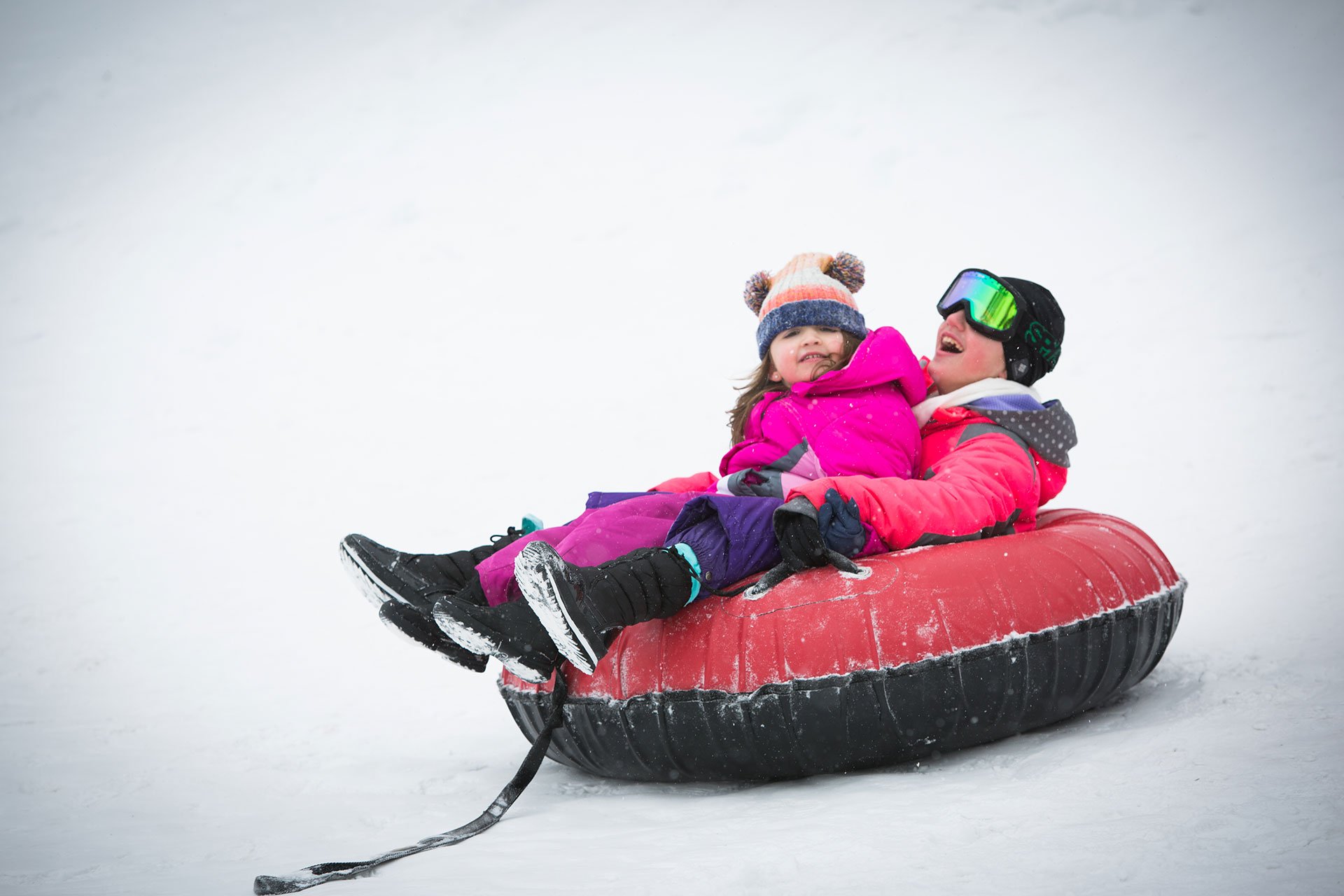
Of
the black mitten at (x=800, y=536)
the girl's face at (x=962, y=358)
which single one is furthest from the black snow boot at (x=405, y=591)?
the girl's face at (x=962, y=358)

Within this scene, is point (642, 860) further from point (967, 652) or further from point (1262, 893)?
point (1262, 893)

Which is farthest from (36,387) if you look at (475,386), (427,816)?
(427,816)

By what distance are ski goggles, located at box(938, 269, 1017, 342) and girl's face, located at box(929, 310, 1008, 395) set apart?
27 mm

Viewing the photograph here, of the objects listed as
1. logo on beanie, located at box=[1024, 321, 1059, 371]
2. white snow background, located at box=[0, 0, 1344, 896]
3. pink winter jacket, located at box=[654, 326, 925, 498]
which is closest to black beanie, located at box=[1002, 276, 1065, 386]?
logo on beanie, located at box=[1024, 321, 1059, 371]

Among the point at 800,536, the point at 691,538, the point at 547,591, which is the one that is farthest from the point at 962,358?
the point at 547,591

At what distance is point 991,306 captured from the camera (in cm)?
265

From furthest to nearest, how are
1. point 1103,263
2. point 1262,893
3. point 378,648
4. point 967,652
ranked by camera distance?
point 1103,263 → point 378,648 → point 967,652 → point 1262,893

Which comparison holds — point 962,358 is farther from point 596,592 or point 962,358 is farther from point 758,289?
point 596,592

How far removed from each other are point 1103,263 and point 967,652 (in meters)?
6.11

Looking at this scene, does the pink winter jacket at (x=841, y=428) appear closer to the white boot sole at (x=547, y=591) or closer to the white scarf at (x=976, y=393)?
the white scarf at (x=976, y=393)

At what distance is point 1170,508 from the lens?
4.84 m

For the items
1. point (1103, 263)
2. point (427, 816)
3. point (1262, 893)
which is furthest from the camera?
point (1103, 263)

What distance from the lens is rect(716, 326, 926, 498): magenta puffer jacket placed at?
2.40 meters

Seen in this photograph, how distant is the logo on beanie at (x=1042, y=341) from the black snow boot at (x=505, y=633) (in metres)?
1.63
